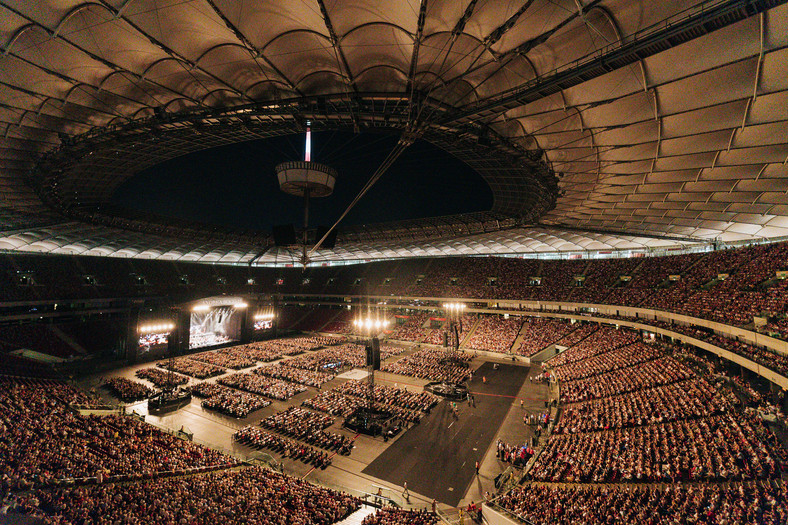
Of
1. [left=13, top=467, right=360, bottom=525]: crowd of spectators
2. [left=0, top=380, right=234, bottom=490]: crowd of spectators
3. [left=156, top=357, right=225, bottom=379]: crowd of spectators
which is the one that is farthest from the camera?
[left=156, top=357, right=225, bottom=379]: crowd of spectators

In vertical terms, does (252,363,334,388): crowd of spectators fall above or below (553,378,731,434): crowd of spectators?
below

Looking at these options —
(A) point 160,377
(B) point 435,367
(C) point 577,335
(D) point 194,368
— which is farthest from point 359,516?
(C) point 577,335

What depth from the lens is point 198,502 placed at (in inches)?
536

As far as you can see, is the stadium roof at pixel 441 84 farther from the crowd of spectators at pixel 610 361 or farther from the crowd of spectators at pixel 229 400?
the crowd of spectators at pixel 229 400

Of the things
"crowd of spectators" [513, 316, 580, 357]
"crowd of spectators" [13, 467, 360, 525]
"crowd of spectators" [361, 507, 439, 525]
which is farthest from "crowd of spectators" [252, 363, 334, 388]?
"crowd of spectators" [513, 316, 580, 357]

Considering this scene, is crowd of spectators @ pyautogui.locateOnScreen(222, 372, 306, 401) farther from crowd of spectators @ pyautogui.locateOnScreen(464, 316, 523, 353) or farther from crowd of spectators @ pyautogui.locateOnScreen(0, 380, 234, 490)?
crowd of spectators @ pyautogui.locateOnScreen(464, 316, 523, 353)

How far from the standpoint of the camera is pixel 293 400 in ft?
97.1

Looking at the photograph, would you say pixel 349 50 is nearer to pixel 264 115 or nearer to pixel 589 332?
pixel 264 115

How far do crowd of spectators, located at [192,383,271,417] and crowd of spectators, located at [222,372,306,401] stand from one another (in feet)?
3.11

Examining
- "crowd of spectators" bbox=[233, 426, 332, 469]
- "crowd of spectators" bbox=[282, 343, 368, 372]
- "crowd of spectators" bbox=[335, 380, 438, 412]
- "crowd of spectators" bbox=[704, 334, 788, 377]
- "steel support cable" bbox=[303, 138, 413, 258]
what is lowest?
"crowd of spectators" bbox=[282, 343, 368, 372]

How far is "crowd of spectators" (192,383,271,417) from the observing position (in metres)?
26.6

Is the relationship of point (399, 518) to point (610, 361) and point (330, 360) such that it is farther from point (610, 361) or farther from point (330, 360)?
point (330, 360)

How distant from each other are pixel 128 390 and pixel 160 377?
4006 mm

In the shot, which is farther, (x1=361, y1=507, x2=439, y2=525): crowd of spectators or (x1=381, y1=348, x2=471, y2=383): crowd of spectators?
(x1=381, y1=348, x2=471, y2=383): crowd of spectators
